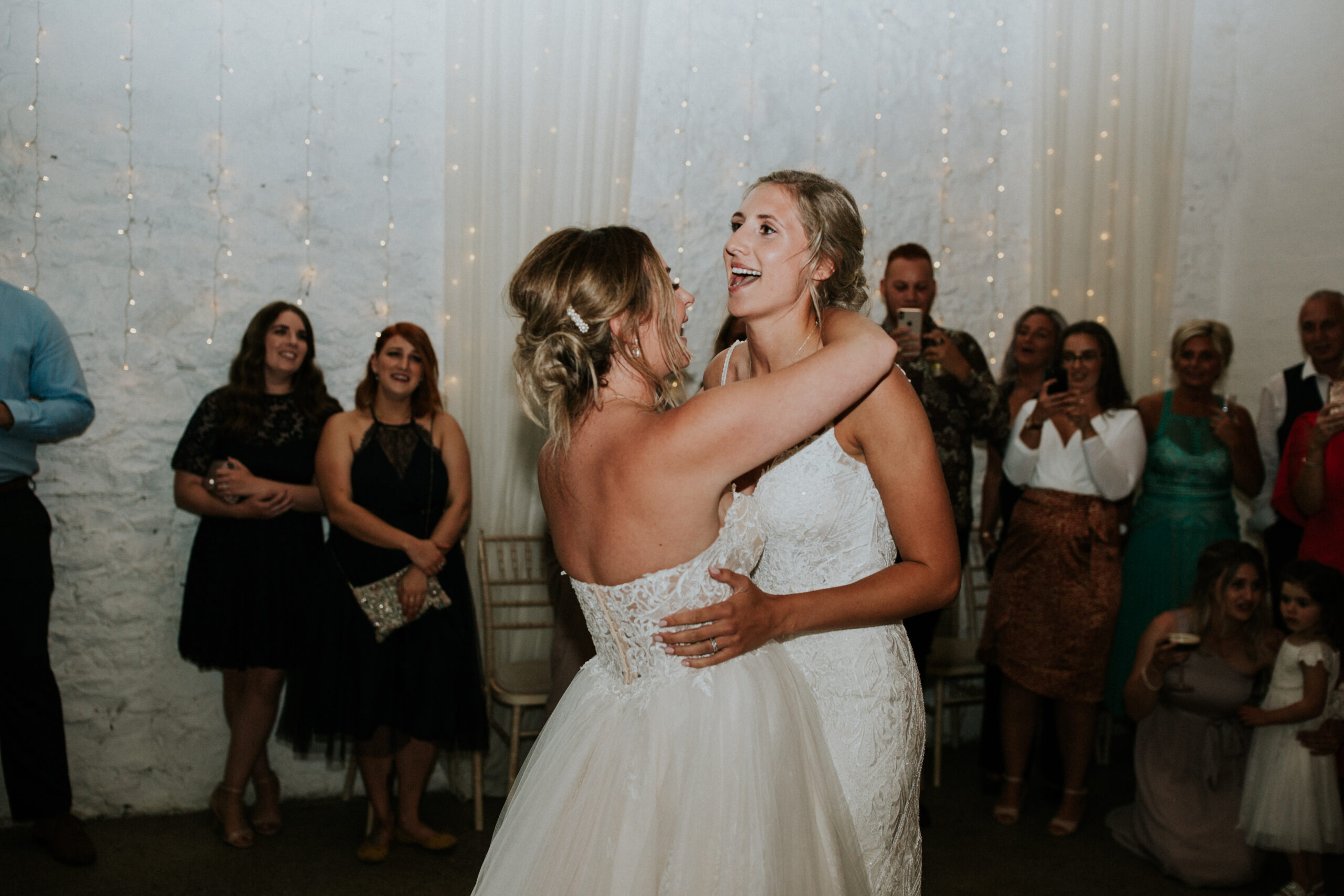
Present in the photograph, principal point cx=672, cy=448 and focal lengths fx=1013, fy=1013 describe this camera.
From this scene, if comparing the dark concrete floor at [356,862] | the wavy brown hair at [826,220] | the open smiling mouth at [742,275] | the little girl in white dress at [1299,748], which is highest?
the wavy brown hair at [826,220]

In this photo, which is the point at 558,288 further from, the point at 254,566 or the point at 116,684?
the point at 116,684

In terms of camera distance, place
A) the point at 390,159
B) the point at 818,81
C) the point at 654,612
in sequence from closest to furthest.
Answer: the point at 654,612, the point at 390,159, the point at 818,81

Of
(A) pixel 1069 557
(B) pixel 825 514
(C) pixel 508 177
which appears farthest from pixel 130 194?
(A) pixel 1069 557

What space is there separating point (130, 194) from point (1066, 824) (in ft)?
12.9

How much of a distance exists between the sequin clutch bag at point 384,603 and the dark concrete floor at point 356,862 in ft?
2.44

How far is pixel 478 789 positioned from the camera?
3543mm

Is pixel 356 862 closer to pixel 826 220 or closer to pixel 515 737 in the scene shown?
pixel 515 737

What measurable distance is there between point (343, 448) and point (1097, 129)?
341 cm

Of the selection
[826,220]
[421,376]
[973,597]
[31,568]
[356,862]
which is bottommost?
[356,862]

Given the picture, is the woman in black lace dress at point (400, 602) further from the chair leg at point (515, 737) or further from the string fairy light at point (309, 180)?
the string fairy light at point (309, 180)

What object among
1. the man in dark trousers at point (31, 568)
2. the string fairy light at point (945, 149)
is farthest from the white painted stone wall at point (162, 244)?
the string fairy light at point (945, 149)

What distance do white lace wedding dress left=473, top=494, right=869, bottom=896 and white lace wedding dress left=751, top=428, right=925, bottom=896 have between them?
158mm

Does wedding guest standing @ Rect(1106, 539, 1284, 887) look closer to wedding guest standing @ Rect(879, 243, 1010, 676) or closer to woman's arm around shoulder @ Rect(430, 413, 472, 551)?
wedding guest standing @ Rect(879, 243, 1010, 676)

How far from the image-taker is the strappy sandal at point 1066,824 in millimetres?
3566
